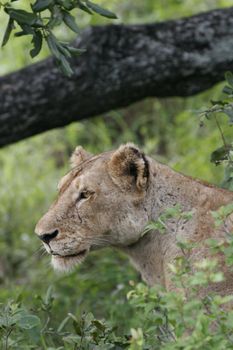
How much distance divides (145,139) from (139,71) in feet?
12.2

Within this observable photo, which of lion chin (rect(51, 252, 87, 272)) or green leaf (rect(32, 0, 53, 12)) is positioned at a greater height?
green leaf (rect(32, 0, 53, 12))

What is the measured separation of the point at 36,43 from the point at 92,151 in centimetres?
498

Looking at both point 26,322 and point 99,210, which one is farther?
point 99,210

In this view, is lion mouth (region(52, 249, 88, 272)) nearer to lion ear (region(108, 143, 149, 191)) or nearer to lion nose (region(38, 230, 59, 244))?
lion nose (region(38, 230, 59, 244))

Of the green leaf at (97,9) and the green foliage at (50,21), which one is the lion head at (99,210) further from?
the green leaf at (97,9)

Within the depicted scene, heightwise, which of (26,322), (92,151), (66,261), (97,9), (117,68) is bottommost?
(92,151)

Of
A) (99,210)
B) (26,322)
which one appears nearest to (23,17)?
(99,210)

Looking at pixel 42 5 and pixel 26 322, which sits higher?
pixel 42 5

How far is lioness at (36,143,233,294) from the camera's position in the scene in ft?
15.0

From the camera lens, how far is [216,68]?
6258 mm

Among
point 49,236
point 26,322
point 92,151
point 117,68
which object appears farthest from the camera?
point 92,151

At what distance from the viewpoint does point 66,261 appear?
184 inches

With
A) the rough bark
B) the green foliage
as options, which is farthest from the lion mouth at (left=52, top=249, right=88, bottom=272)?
the rough bark

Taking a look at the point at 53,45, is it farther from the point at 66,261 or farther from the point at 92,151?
the point at 92,151
